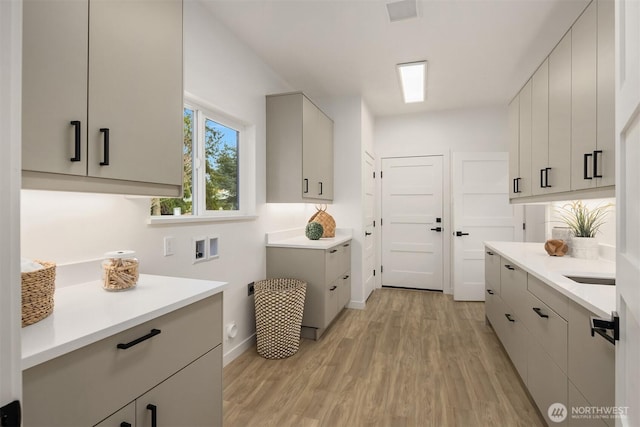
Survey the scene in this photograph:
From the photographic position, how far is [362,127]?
3994mm

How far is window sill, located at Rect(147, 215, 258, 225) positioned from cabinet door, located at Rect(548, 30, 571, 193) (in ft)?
7.48

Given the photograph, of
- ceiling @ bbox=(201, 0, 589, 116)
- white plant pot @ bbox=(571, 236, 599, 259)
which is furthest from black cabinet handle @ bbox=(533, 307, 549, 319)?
ceiling @ bbox=(201, 0, 589, 116)

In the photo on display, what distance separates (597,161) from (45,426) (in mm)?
2428

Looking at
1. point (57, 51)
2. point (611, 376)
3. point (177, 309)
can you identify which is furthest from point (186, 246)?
point (611, 376)

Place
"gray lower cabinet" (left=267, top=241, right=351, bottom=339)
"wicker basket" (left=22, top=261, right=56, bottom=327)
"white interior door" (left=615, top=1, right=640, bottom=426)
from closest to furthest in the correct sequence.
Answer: "white interior door" (left=615, top=1, right=640, bottom=426)
"wicker basket" (left=22, top=261, right=56, bottom=327)
"gray lower cabinet" (left=267, top=241, right=351, bottom=339)

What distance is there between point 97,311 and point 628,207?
1.50 meters

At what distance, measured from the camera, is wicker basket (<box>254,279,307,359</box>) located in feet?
8.50

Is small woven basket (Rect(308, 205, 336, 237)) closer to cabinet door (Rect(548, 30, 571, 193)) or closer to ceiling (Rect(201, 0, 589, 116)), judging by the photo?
ceiling (Rect(201, 0, 589, 116))

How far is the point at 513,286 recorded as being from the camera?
2.30m

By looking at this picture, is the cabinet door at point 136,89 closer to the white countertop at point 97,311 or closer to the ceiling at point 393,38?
the white countertop at point 97,311

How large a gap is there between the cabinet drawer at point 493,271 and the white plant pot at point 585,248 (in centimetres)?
54

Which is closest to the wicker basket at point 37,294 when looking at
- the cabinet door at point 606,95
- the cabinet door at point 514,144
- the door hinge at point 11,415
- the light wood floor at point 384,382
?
the door hinge at point 11,415

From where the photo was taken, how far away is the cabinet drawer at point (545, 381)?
1.54 meters

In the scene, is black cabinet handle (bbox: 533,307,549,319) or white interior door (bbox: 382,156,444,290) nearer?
black cabinet handle (bbox: 533,307,549,319)
